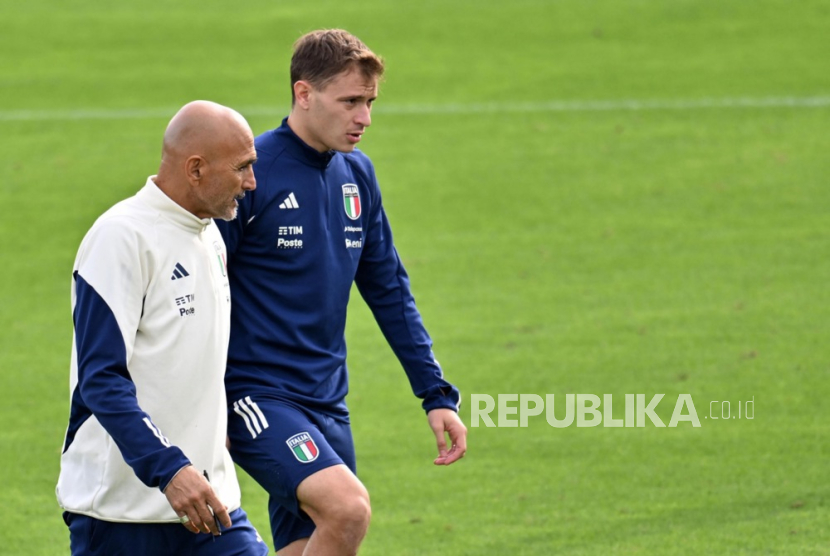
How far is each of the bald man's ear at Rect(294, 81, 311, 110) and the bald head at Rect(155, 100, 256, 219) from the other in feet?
2.94

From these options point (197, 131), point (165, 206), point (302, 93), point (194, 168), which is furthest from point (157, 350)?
point (302, 93)

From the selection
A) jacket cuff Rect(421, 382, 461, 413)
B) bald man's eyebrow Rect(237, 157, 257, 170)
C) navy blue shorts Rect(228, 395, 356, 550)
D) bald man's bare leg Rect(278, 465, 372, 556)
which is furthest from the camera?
jacket cuff Rect(421, 382, 461, 413)

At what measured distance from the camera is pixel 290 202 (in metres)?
4.80

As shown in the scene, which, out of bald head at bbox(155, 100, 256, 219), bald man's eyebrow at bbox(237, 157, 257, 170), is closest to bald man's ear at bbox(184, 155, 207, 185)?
bald head at bbox(155, 100, 256, 219)

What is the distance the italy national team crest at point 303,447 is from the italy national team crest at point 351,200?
890mm

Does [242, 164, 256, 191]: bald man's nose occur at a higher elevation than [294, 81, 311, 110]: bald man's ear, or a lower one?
lower

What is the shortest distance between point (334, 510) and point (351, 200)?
4.00 feet

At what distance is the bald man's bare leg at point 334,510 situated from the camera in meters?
4.45

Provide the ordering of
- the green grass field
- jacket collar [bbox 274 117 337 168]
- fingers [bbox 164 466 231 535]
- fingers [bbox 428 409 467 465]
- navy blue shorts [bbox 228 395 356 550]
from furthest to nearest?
the green grass field < fingers [bbox 428 409 467 465] < jacket collar [bbox 274 117 337 168] < navy blue shorts [bbox 228 395 356 550] < fingers [bbox 164 466 231 535]

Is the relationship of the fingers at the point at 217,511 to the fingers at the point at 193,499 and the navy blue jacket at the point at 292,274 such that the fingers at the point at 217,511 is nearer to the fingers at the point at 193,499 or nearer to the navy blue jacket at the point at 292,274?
the fingers at the point at 193,499

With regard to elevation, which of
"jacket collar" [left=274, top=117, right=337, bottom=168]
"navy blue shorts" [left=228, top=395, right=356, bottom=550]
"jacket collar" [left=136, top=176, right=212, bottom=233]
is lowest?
"navy blue shorts" [left=228, top=395, right=356, bottom=550]

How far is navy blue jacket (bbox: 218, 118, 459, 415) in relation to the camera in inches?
187

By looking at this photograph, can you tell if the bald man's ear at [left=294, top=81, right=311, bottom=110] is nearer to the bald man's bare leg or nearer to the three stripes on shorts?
the three stripes on shorts

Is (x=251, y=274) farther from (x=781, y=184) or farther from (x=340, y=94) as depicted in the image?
(x=781, y=184)
